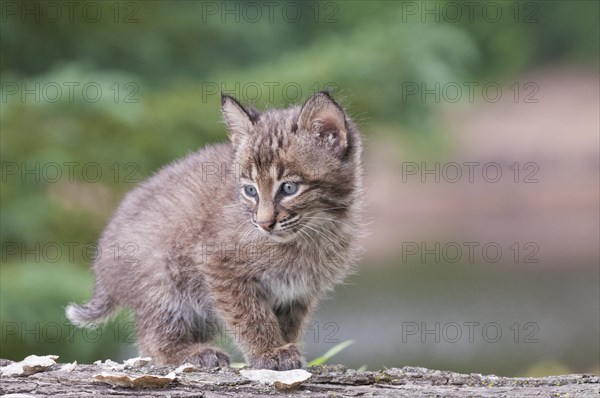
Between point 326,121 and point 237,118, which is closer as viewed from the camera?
point 326,121

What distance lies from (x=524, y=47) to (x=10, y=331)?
13.6 meters

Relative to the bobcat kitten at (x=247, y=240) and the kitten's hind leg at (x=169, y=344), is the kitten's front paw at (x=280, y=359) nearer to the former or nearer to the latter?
the bobcat kitten at (x=247, y=240)

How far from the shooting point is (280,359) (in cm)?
525

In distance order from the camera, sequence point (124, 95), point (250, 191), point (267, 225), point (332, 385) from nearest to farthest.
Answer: point (332, 385), point (267, 225), point (250, 191), point (124, 95)

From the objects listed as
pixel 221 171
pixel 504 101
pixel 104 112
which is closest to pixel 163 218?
pixel 221 171

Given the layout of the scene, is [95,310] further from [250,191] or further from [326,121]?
[326,121]

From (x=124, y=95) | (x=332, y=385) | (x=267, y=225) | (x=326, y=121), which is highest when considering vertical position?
(x=124, y=95)

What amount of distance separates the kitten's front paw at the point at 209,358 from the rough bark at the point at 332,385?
0.72 meters

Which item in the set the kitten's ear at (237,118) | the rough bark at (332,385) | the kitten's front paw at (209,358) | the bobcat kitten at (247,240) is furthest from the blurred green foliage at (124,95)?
the rough bark at (332,385)

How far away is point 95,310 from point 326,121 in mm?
1821

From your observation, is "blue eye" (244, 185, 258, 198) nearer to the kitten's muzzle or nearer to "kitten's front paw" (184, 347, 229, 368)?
the kitten's muzzle

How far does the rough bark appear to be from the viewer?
439 cm

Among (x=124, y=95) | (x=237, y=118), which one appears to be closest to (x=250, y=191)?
(x=237, y=118)

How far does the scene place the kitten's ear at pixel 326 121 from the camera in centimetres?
530
